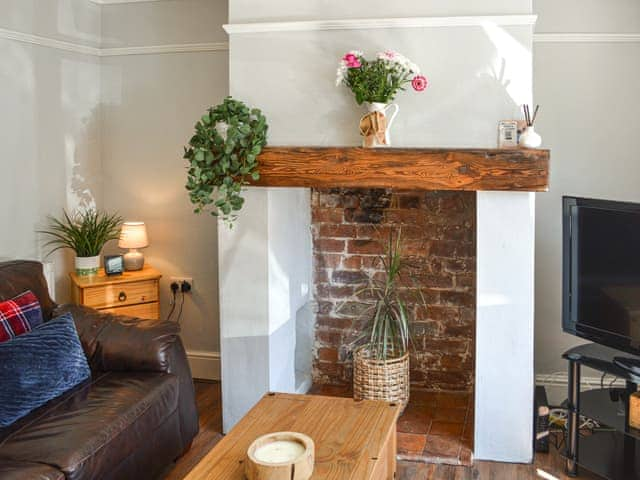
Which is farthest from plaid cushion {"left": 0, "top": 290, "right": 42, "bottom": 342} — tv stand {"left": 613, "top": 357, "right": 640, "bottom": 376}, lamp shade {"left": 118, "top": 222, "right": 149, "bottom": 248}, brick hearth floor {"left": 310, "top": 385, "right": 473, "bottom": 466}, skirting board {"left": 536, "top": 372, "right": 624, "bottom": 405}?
skirting board {"left": 536, "top": 372, "right": 624, "bottom": 405}

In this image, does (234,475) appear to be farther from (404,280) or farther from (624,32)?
(624,32)

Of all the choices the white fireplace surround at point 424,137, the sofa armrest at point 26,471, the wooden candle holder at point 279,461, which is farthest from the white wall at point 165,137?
the wooden candle holder at point 279,461

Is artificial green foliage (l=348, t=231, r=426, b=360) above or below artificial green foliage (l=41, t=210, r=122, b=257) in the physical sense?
below

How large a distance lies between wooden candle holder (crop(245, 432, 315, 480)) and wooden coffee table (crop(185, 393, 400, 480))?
0.07 m

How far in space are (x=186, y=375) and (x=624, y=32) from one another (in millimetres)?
2835

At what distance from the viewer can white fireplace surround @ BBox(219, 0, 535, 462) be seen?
11.1 feet

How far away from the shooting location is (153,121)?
459 centimetres

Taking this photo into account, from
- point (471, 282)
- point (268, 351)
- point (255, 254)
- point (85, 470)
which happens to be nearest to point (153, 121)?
point (255, 254)

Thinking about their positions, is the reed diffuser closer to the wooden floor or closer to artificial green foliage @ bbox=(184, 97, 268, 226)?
artificial green foliage @ bbox=(184, 97, 268, 226)

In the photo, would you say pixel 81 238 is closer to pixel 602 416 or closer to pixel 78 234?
pixel 78 234

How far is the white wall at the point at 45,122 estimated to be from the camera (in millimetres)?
3969

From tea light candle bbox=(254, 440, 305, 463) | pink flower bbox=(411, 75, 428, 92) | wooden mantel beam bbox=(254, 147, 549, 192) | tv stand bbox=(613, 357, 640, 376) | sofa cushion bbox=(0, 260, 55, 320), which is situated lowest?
tea light candle bbox=(254, 440, 305, 463)

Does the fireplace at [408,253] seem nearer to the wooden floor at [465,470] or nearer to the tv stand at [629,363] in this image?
the wooden floor at [465,470]

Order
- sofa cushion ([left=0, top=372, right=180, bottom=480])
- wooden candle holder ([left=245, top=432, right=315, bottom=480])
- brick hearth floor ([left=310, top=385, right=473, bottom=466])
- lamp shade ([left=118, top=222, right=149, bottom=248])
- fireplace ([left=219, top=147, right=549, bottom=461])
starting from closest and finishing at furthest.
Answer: wooden candle holder ([left=245, top=432, right=315, bottom=480])
sofa cushion ([left=0, top=372, right=180, bottom=480])
fireplace ([left=219, top=147, right=549, bottom=461])
brick hearth floor ([left=310, top=385, right=473, bottom=466])
lamp shade ([left=118, top=222, right=149, bottom=248])
